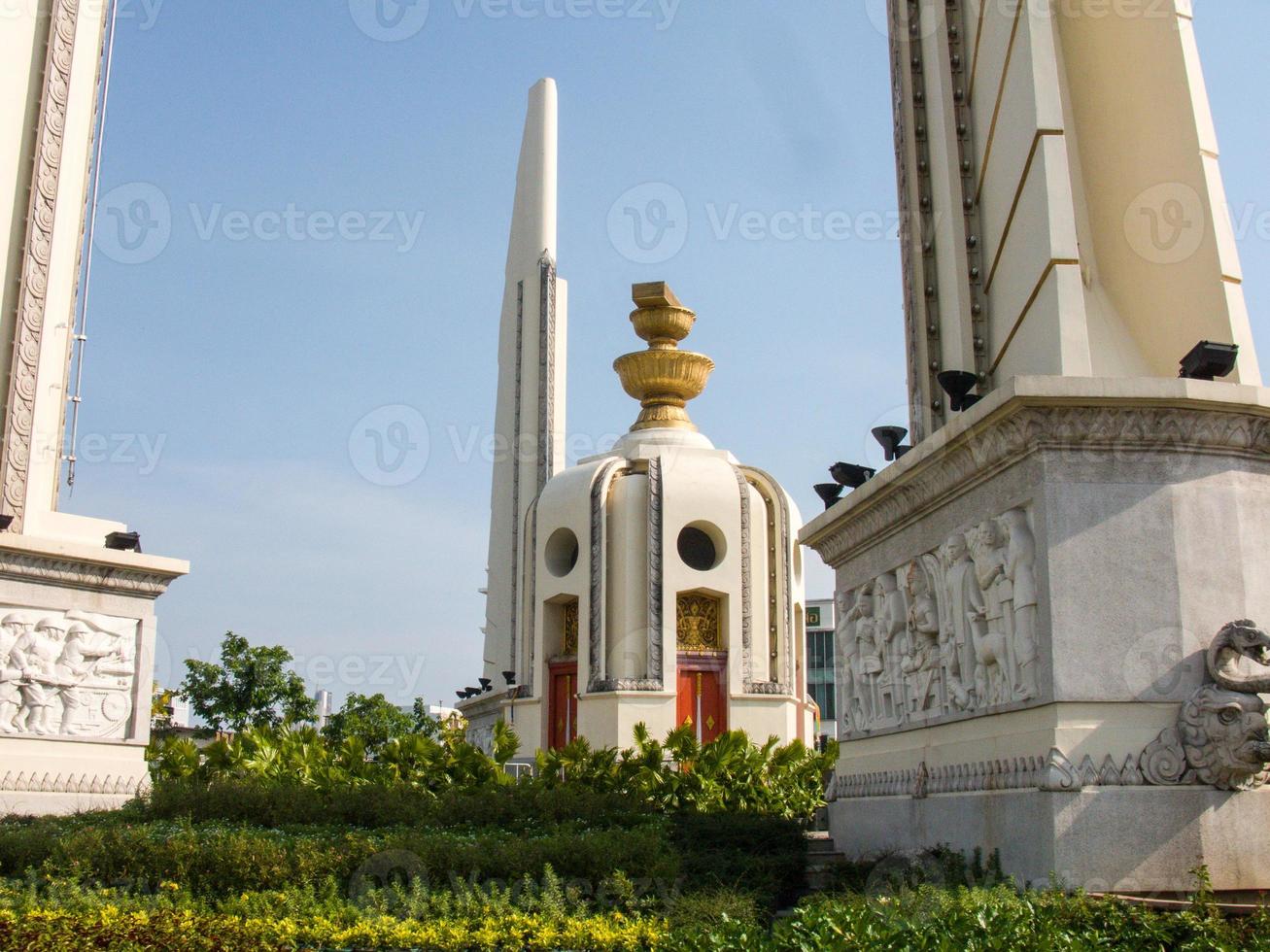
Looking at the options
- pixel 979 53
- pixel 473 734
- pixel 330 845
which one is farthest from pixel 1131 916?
pixel 473 734

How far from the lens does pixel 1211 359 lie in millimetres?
8242

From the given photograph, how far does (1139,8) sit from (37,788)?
12.6 m

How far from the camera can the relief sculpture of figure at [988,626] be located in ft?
28.4

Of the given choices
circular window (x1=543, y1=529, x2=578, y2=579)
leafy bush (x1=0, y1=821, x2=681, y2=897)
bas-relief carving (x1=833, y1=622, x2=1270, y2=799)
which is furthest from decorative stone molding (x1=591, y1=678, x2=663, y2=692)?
bas-relief carving (x1=833, y1=622, x2=1270, y2=799)

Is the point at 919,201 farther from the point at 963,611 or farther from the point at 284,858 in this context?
the point at 284,858

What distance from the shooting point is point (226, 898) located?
8570 millimetres

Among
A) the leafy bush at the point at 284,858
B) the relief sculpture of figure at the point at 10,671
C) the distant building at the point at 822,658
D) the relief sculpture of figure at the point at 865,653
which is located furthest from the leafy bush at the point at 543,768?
the distant building at the point at 822,658

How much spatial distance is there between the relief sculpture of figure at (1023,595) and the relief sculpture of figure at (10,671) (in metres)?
10.3

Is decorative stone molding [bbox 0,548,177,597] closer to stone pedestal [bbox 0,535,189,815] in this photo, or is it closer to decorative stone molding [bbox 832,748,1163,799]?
stone pedestal [bbox 0,535,189,815]

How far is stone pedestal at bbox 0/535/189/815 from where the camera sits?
13484 millimetres

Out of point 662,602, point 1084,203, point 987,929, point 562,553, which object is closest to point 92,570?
point 1084,203

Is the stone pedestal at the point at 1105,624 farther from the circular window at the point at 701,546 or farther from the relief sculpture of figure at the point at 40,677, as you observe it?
the circular window at the point at 701,546

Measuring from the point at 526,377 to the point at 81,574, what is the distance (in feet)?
65.6

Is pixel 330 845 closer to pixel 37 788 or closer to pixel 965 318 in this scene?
pixel 37 788
